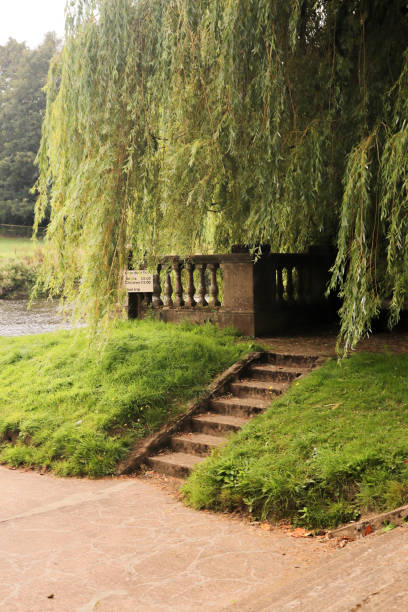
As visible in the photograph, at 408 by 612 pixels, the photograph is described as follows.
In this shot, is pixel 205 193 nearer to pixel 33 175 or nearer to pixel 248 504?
pixel 248 504

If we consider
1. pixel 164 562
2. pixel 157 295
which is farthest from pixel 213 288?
pixel 164 562

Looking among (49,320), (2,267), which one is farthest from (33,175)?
(49,320)

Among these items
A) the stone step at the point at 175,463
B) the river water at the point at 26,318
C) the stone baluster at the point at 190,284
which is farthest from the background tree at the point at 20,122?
the stone step at the point at 175,463

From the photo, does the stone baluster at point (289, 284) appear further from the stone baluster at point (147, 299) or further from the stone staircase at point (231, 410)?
the stone baluster at point (147, 299)

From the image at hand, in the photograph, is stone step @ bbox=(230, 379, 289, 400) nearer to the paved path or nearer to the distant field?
the paved path

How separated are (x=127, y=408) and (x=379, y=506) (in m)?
3.85

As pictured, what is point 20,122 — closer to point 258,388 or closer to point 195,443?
point 258,388

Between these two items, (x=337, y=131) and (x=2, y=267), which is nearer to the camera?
(x=337, y=131)

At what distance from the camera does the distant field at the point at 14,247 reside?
30203mm

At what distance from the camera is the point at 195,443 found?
755 cm

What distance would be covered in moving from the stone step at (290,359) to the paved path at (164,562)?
304cm

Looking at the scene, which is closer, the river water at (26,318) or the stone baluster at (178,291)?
the stone baluster at (178,291)

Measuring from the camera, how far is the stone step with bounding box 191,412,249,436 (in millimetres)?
7690

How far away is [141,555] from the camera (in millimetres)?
5160
